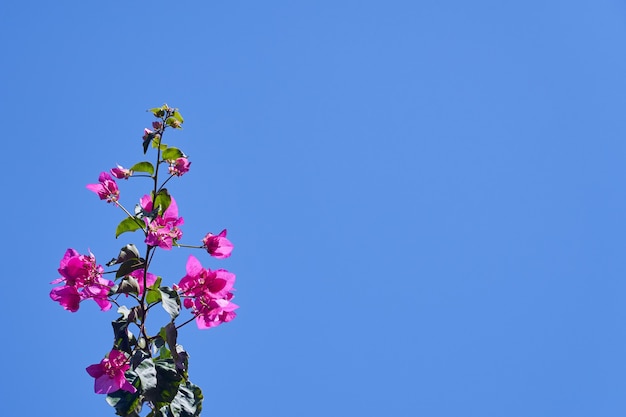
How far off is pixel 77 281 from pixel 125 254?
198mm

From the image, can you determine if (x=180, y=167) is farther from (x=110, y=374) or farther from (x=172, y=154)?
(x=110, y=374)

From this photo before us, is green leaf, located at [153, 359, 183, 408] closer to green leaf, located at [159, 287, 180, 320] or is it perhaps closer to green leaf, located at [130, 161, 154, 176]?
green leaf, located at [159, 287, 180, 320]

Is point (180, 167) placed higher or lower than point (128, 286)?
higher

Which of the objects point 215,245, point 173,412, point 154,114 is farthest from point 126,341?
point 154,114

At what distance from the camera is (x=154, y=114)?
262 cm

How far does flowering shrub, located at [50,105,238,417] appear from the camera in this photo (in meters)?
2.36

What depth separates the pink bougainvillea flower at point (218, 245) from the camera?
2.59 meters

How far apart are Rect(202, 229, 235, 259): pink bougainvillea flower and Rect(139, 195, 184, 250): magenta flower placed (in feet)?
0.42

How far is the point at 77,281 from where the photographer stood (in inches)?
95.7

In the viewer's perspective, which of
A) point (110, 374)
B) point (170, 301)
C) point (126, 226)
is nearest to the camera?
point (110, 374)

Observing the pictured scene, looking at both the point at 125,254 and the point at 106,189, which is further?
the point at 106,189

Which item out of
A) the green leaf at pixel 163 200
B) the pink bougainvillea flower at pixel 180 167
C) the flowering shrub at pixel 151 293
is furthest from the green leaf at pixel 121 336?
the pink bougainvillea flower at pixel 180 167

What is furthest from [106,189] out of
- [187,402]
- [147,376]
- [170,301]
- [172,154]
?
[187,402]

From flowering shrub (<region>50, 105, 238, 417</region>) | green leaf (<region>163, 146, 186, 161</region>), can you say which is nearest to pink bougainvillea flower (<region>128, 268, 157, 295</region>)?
flowering shrub (<region>50, 105, 238, 417</region>)
